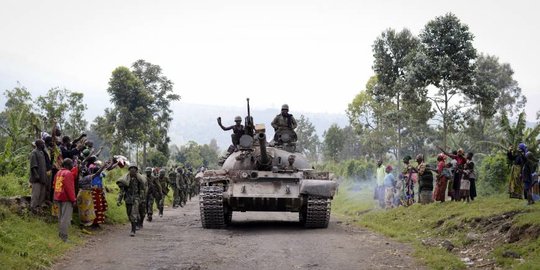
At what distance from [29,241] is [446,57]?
18.7 meters

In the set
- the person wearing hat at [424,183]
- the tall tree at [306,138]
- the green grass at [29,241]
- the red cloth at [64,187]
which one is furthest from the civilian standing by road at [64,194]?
the tall tree at [306,138]

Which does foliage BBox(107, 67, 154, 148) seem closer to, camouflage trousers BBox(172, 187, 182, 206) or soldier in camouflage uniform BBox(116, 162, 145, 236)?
camouflage trousers BBox(172, 187, 182, 206)

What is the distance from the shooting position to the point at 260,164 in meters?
14.5

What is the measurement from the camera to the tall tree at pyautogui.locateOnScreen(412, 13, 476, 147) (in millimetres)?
23781

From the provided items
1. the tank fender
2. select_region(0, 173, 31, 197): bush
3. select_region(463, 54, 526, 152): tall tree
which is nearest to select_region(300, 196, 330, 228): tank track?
the tank fender

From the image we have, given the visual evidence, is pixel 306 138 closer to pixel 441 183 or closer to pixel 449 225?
pixel 441 183

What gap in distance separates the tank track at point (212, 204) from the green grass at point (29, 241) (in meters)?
2.90

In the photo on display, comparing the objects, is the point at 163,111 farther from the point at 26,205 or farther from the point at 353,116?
the point at 26,205

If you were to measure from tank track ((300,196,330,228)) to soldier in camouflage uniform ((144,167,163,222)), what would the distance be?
4987 mm

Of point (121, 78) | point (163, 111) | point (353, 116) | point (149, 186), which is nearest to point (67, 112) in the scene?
point (121, 78)

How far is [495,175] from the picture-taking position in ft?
66.0

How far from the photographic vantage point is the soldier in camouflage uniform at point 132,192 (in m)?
12.7

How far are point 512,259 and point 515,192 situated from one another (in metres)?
5.55

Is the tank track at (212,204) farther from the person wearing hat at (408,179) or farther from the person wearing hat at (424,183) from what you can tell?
the person wearing hat at (408,179)
